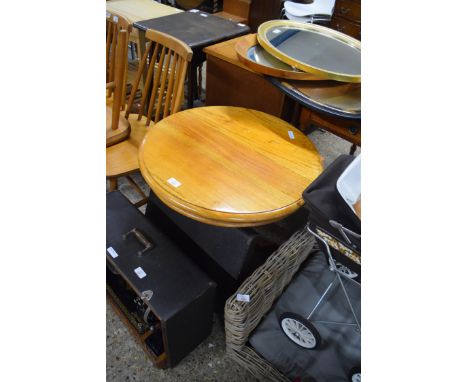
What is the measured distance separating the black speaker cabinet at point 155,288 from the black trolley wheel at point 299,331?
31 cm

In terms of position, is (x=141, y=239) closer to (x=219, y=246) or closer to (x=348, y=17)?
(x=219, y=246)

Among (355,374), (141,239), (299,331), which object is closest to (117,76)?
(141,239)

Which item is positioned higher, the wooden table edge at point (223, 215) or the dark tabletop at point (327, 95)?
the dark tabletop at point (327, 95)

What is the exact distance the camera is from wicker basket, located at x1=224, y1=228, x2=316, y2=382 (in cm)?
123

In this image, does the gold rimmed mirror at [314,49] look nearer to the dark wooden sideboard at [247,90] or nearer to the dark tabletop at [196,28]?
the dark wooden sideboard at [247,90]

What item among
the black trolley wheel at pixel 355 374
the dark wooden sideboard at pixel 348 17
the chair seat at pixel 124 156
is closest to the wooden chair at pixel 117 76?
the chair seat at pixel 124 156

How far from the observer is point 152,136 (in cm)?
131

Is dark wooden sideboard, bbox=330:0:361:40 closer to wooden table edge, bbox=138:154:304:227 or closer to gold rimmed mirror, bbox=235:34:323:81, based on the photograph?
gold rimmed mirror, bbox=235:34:323:81

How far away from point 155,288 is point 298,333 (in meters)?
0.62

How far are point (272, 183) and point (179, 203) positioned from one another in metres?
0.33

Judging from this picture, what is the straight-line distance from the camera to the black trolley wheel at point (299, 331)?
1285 millimetres

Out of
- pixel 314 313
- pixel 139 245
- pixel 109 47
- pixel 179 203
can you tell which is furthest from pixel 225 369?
pixel 109 47
